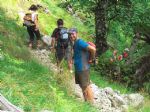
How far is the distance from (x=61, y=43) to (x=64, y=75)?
6.54ft

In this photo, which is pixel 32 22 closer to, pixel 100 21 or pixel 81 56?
pixel 100 21

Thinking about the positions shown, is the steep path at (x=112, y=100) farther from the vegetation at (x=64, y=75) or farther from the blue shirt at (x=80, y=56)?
the blue shirt at (x=80, y=56)

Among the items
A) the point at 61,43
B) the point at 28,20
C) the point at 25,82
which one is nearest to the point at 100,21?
the point at 28,20

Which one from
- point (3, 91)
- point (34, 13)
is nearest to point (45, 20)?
point (34, 13)

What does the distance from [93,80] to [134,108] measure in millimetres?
4483

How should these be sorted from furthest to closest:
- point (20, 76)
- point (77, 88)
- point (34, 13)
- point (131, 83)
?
point (131, 83) → point (34, 13) → point (77, 88) → point (20, 76)

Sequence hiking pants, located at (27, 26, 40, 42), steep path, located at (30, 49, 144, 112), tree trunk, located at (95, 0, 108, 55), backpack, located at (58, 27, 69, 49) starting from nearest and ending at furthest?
1. steep path, located at (30, 49, 144, 112)
2. backpack, located at (58, 27, 69, 49)
3. hiking pants, located at (27, 26, 40, 42)
4. tree trunk, located at (95, 0, 108, 55)

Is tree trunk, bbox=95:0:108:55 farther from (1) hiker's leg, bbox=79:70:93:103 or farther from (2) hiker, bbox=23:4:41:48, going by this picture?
(1) hiker's leg, bbox=79:70:93:103

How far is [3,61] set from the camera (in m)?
13.0

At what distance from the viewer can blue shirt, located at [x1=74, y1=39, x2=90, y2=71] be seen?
11547mm

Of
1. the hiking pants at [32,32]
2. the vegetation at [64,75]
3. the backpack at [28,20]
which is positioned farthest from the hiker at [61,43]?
the hiking pants at [32,32]

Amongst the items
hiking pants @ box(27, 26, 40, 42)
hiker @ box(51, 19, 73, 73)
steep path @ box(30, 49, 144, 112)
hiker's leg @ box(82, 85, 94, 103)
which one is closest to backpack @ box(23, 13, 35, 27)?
hiking pants @ box(27, 26, 40, 42)

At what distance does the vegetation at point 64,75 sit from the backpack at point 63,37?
0.91m

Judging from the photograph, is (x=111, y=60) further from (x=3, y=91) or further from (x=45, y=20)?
(x=3, y=91)
